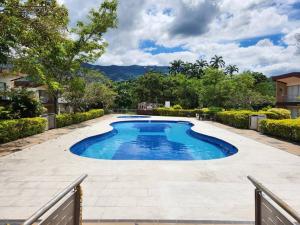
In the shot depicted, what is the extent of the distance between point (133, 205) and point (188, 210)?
1049 millimetres

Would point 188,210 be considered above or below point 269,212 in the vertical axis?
below

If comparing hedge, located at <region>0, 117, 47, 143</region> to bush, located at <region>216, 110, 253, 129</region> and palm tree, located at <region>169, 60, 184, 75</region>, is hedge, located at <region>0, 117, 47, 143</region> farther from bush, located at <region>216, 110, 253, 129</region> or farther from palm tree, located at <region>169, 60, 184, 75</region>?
palm tree, located at <region>169, 60, 184, 75</region>

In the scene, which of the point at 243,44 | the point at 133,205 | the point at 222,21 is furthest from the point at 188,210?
the point at 243,44

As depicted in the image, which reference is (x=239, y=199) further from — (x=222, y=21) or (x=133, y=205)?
(x=222, y=21)

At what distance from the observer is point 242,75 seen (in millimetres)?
45531

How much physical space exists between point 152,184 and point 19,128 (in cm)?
1090

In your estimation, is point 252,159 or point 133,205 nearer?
point 133,205

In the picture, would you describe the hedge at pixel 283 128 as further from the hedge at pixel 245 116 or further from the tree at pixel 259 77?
the tree at pixel 259 77

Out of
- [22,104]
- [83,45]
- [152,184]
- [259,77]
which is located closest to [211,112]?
[83,45]

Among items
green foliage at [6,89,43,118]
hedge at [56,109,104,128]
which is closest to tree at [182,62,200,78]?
hedge at [56,109,104,128]

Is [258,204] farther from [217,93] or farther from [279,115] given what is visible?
[217,93]

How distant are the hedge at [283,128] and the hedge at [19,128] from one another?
44.6 ft

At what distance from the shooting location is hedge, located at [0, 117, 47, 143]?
1424 cm

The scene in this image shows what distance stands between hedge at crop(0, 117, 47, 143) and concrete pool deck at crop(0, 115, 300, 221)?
3931 mm
